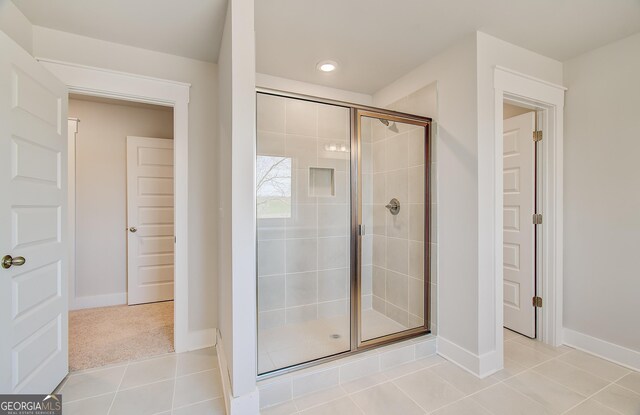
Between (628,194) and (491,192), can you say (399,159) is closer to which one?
(491,192)

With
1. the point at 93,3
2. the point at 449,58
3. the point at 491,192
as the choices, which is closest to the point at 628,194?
the point at 491,192

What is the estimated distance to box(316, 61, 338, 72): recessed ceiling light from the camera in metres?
2.52

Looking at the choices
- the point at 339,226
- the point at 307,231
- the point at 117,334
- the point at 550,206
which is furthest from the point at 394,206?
the point at 117,334

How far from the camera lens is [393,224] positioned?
8.85 feet

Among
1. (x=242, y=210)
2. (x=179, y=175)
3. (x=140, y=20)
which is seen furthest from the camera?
(x=179, y=175)

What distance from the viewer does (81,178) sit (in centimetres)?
338

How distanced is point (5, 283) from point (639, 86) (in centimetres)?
413

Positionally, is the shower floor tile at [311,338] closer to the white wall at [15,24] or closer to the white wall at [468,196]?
the white wall at [468,196]

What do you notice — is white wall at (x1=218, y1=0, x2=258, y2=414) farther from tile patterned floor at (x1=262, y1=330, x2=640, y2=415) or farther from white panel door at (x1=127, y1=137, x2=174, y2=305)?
white panel door at (x1=127, y1=137, x2=174, y2=305)

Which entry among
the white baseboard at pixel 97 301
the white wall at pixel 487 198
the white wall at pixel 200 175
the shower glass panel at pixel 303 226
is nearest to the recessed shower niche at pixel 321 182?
the shower glass panel at pixel 303 226

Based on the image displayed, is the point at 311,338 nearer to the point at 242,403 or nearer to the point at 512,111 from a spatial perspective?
the point at 242,403

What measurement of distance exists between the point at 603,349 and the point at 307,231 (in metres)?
2.56

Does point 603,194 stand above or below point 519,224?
above

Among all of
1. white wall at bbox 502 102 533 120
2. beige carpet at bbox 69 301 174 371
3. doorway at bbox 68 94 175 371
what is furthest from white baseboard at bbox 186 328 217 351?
white wall at bbox 502 102 533 120
